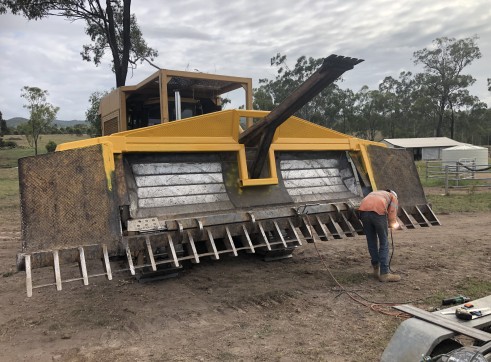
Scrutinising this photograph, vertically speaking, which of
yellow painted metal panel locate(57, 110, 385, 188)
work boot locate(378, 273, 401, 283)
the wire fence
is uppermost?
yellow painted metal panel locate(57, 110, 385, 188)

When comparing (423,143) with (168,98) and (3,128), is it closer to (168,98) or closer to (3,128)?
(168,98)

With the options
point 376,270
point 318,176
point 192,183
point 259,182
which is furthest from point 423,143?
point 192,183

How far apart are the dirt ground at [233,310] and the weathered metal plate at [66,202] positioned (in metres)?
0.86

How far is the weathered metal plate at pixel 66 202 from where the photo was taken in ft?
11.8

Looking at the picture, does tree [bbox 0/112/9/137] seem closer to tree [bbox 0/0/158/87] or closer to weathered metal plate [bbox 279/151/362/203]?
tree [bbox 0/0/158/87]


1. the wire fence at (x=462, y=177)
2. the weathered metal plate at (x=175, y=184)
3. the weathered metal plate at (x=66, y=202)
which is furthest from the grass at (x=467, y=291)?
the wire fence at (x=462, y=177)

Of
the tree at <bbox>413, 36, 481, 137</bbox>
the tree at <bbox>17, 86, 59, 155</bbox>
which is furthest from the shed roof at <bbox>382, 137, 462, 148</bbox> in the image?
the tree at <bbox>17, 86, 59, 155</bbox>

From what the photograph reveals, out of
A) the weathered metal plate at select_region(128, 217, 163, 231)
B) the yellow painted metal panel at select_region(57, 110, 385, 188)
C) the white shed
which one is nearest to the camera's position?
the weathered metal plate at select_region(128, 217, 163, 231)

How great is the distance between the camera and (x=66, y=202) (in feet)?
12.3

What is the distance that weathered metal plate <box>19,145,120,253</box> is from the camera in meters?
3.60

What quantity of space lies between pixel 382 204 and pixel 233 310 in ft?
6.46

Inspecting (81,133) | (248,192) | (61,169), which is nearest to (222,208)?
(248,192)

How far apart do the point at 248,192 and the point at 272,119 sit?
0.93 metres

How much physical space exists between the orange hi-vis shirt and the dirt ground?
0.84 metres
